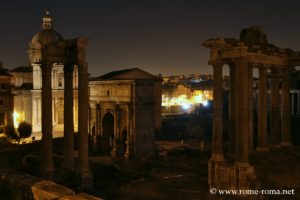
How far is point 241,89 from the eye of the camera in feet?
67.3

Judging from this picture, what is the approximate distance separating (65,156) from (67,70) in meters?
5.53

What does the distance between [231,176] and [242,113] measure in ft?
11.5

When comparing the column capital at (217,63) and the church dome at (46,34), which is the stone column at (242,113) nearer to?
the column capital at (217,63)

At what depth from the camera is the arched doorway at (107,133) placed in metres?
42.6

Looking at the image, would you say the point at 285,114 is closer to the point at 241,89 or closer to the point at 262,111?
the point at 262,111

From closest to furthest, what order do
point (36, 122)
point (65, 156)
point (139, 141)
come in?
point (65, 156)
point (139, 141)
point (36, 122)

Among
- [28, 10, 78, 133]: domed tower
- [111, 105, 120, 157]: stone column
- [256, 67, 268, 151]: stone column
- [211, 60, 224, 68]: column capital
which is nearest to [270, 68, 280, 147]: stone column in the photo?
[256, 67, 268, 151]: stone column

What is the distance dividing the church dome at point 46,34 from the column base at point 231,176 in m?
40.8

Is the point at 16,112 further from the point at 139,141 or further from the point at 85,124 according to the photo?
the point at 85,124

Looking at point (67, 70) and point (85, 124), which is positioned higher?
point (67, 70)

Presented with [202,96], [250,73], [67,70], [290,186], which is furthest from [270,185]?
[202,96]

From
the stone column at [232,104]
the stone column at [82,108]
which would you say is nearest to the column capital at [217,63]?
the stone column at [232,104]

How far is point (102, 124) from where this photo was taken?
→ 4259 centimetres

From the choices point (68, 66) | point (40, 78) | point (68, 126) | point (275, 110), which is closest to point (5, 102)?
point (40, 78)
